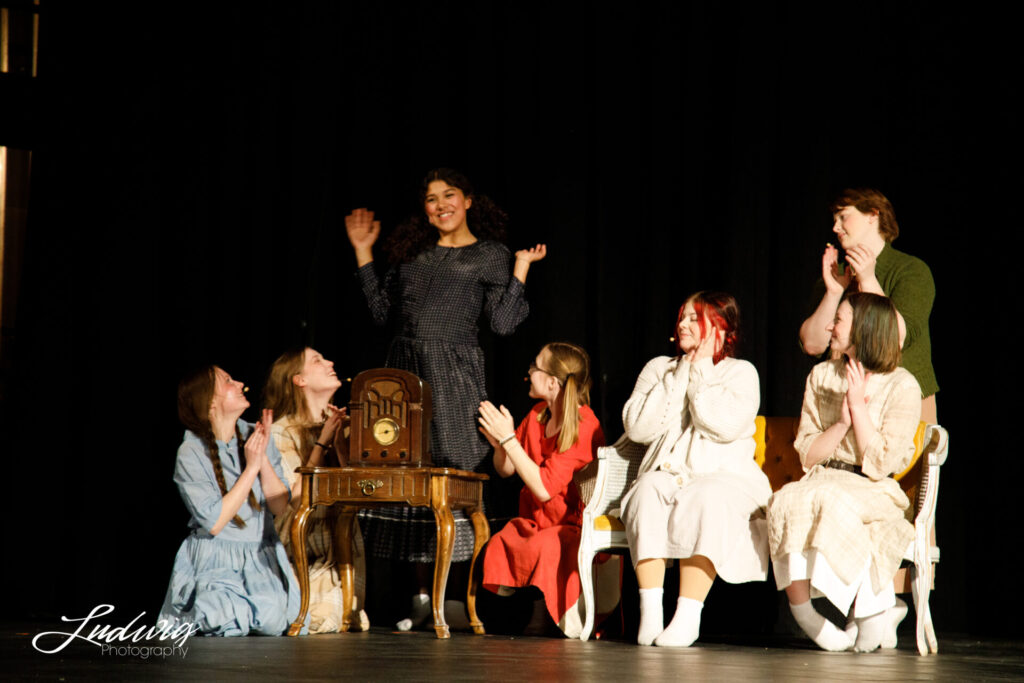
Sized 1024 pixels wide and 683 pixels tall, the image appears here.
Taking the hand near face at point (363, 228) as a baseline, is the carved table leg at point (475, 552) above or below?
below

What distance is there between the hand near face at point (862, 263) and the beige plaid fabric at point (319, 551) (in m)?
2.07

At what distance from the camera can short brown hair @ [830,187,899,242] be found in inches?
175

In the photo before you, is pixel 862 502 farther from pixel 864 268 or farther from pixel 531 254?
pixel 531 254

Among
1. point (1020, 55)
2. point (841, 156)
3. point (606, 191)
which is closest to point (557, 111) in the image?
point (606, 191)

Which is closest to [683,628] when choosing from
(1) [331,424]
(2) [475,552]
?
(2) [475,552]

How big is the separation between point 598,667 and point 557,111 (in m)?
2.69

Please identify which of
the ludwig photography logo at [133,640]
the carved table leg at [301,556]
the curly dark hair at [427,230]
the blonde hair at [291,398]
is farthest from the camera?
the curly dark hair at [427,230]

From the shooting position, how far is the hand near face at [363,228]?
16.5 feet

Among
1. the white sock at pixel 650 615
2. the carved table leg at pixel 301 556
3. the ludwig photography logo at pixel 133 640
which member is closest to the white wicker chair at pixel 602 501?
the white sock at pixel 650 615

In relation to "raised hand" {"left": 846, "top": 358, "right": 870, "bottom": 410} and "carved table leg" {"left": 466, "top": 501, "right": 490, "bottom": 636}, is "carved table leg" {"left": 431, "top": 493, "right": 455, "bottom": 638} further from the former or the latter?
"raised hand" {"left": 846, "top": 358, "right": 870, "bottom": 410}

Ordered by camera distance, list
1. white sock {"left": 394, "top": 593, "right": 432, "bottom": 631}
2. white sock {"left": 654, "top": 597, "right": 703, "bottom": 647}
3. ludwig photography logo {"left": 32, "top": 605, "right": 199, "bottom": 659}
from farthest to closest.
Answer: white sock {"left": 394, "top": 593, "right": 432, "bottom": 631}
white sock {"left": 654, "top": 597, "right": 703, "bottom": 647}
ludwig photography logo {"left": 32, "top": 605, "right": 199, "bottom": 659}

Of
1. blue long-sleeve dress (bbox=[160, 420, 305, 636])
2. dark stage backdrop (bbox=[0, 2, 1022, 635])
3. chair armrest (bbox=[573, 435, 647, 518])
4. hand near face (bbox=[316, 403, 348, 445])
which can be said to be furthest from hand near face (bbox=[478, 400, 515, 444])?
blue long-sleeve dress (bbox=[160, 420, 305, 636])

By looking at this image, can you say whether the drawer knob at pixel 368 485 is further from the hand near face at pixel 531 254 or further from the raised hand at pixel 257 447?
the hand near face at pixel 531 254

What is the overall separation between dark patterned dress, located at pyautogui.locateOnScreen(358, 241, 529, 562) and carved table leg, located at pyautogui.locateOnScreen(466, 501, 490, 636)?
0.04 metres
